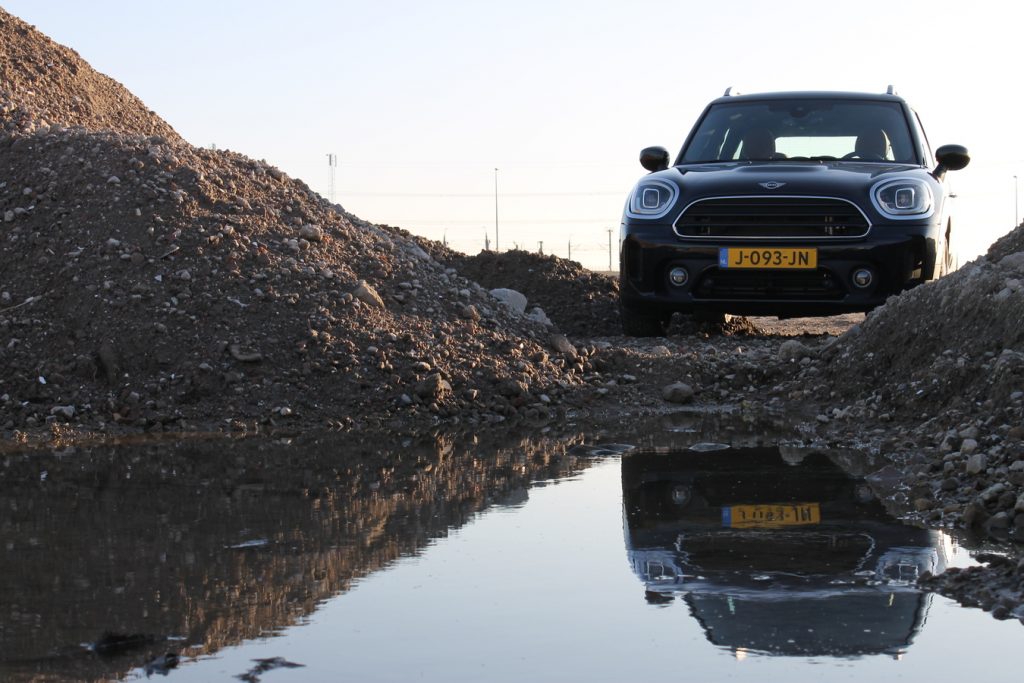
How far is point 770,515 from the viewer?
528 cm

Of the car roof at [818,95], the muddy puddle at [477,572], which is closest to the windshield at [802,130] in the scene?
the car roof at [818,95]

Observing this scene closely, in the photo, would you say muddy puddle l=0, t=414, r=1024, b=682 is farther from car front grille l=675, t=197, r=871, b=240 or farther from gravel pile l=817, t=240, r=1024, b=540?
car front grille l=675, t=197, r=871, b=240

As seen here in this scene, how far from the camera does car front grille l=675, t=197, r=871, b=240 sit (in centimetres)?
977

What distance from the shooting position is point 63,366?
8531 mm

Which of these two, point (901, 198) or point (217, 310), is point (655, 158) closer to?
point (901, 198)

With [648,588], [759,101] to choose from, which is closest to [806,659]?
[648,588]

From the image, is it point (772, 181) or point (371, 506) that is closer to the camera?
point (371, 506)

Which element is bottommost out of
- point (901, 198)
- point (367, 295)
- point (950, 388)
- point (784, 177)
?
point (950, 388)

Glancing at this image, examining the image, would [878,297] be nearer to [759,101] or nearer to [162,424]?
[759,101]

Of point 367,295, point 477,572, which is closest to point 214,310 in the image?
point 367,295

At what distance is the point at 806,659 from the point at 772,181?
22.3 ft

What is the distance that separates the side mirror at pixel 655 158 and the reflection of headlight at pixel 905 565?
6.82 m

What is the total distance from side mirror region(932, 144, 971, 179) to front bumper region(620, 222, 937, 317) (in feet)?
3.08

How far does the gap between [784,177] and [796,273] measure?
0.68 meters
